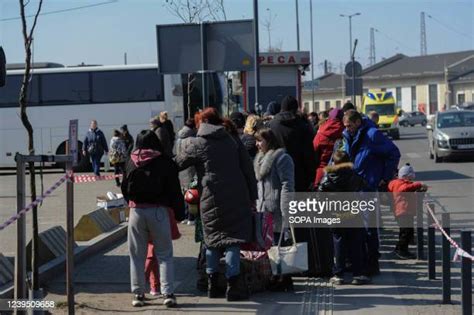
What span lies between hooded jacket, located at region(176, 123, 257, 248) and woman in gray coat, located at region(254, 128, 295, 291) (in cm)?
60

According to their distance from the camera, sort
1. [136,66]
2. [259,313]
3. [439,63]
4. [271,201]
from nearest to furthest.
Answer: [259,313]
[271,201]
[136,66]
[439,63]

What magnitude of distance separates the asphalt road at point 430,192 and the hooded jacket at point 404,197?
3031 millimetres

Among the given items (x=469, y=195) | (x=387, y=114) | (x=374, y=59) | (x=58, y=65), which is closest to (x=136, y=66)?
(x=58, y=65)

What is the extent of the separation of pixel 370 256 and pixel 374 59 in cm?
13524

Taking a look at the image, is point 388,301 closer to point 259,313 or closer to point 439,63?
point 259,313

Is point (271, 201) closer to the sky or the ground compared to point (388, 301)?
closer to the sky

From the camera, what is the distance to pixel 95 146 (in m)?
25.7

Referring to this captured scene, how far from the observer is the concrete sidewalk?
7898 millimetres

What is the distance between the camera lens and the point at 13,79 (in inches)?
1231

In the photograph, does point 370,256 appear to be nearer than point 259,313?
No

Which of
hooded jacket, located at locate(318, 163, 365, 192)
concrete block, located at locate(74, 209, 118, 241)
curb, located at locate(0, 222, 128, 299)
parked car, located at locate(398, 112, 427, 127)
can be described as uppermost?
hooded jacket, located at locate(318, 163, 365, 192)

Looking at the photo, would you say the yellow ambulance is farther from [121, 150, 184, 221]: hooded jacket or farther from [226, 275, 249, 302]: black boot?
[121, 150, 184, 221]: hooded jacket

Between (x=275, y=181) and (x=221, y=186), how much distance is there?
941mm

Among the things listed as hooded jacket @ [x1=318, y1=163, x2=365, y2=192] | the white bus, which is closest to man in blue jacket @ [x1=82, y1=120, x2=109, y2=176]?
the white bus
